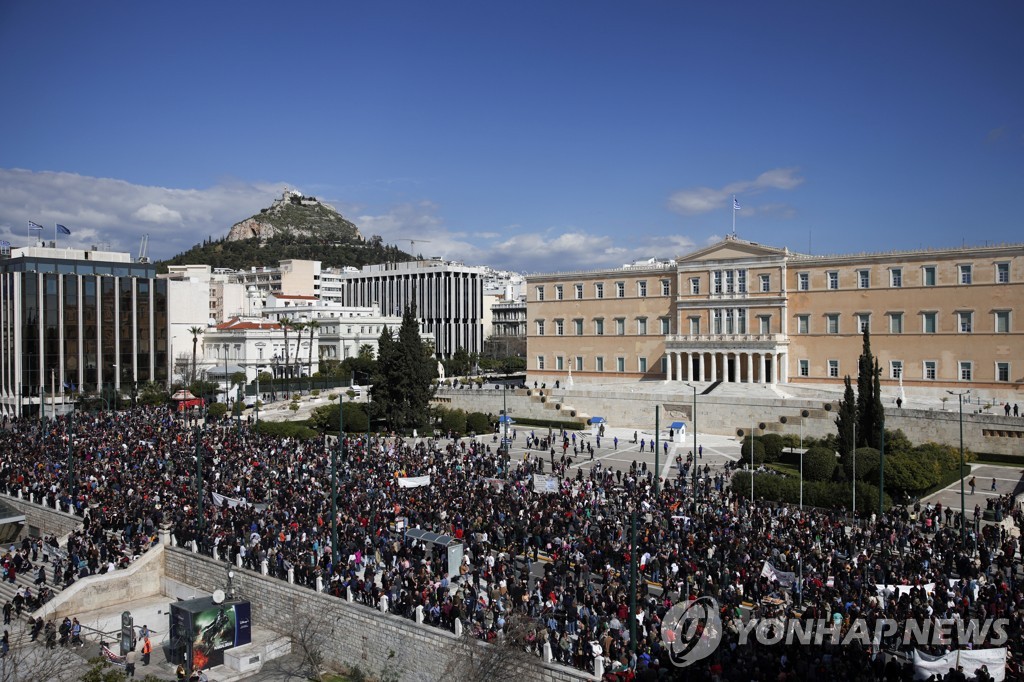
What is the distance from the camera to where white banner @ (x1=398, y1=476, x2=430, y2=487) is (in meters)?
30.0

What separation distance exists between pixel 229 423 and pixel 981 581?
4309cm

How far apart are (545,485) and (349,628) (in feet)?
31.7

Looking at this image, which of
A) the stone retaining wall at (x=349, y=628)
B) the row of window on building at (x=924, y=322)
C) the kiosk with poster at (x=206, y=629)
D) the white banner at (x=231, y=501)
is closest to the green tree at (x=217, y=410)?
the white banner at (x=231, y=501)

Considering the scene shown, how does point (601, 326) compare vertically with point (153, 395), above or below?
above

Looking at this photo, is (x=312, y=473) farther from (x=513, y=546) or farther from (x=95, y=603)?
(x=513, y=546)

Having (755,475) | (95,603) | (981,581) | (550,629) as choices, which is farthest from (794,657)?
(95,603)

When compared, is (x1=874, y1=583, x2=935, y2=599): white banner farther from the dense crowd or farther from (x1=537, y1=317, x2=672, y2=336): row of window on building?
(x1=537, y1=317, x2=672, y2=336): row of window on building

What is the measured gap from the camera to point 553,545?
2305cm

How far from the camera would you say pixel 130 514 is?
96.6 feet

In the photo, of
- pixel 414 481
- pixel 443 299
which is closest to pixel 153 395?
pixel 414 481

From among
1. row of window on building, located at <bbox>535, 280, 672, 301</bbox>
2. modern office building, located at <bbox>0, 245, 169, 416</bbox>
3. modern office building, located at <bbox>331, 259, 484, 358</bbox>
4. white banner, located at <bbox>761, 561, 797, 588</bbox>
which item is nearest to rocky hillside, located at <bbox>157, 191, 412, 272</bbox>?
modern office building, located at <bbox>331, 259, 484, 358</bbox>

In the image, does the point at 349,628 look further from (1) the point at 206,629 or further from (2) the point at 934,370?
(2) the point at 934,370

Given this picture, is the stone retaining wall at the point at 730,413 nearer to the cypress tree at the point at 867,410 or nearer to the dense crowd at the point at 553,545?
the cypress tree at the point at 867,410

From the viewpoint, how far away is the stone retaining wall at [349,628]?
20000 mm
